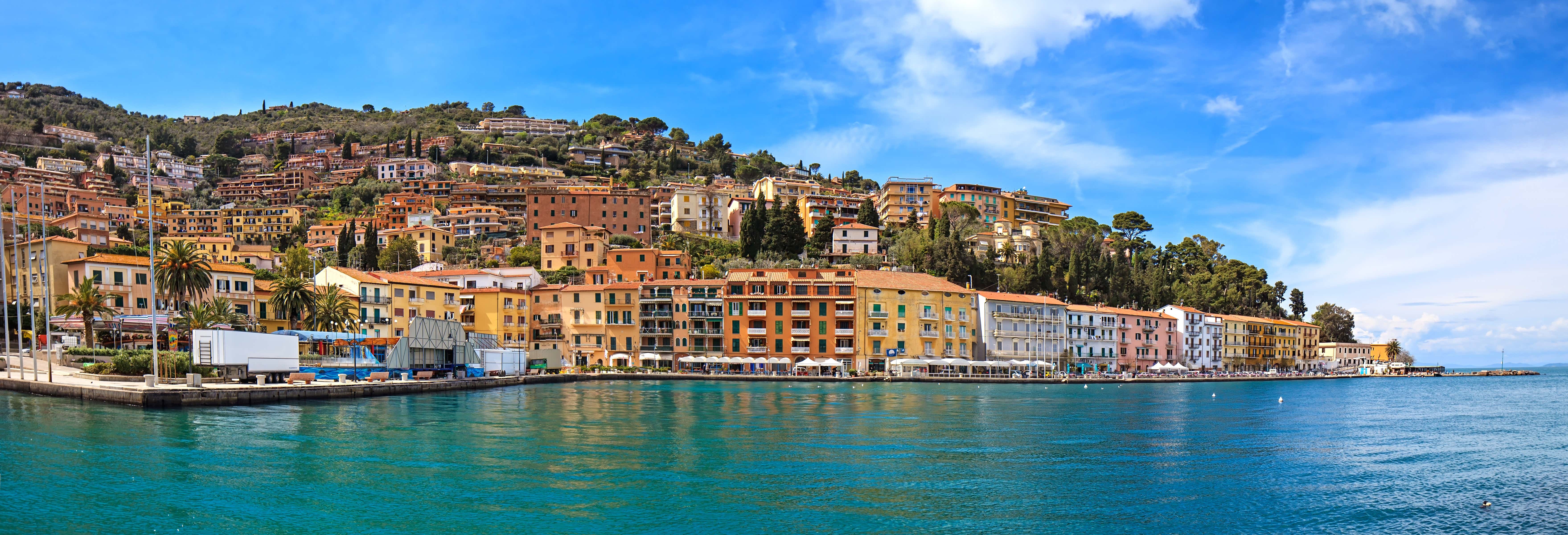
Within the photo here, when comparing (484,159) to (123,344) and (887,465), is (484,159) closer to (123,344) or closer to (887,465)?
(123,344)

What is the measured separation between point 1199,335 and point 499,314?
254 ft

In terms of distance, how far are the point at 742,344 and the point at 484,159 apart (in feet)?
403

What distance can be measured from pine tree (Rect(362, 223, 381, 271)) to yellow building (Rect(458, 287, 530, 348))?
18905 mm

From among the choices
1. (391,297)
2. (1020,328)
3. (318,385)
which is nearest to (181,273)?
(318,385)

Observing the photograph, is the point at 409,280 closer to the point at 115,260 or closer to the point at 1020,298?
the point at 115,260

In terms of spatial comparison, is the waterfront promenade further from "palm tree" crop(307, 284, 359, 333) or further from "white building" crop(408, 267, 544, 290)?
"white building" crop(408, 267, 544, 290)

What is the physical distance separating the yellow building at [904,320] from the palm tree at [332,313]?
41.2 meters

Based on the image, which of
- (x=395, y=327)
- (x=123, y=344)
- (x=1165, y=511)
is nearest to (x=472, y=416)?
(x=1165, y=511)

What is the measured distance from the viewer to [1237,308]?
128 m

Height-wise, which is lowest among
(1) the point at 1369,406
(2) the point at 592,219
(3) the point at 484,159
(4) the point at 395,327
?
(1) the point at 1369,406

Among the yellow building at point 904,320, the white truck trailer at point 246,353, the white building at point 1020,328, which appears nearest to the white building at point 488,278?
the yellow building at point 904,320

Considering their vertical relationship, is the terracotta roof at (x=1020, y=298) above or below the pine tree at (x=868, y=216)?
below

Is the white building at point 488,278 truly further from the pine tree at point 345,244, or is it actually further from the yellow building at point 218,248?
the yellow building at point 218,248

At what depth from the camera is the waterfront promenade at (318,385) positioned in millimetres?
42750
